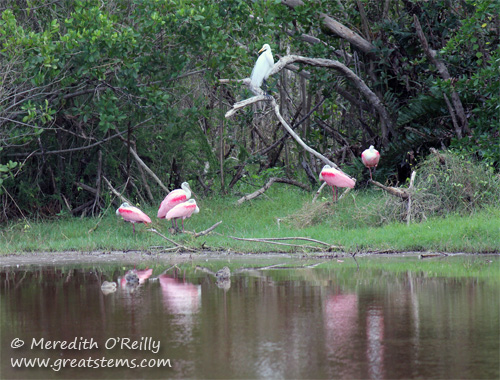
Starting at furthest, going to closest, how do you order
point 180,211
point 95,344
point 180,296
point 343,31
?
point 343,31 → point 180,211 → point 180,296 → point 95,344

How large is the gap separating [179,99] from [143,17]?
8.72ft

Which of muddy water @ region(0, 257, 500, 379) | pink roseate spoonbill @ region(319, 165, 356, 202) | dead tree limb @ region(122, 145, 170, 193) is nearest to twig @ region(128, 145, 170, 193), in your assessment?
dead tree limb @ region(122, 145, 170, 193)

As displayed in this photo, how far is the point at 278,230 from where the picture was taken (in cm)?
1244

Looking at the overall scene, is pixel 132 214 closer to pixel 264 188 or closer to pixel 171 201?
pixel 171 201

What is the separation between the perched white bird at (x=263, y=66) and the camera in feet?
46.1

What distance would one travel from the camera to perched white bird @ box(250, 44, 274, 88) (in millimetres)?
14053

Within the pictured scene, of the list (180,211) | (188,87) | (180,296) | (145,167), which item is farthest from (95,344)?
(188,87)

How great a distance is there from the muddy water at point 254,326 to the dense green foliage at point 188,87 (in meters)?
4.66

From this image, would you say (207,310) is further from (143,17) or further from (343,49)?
(343,49)

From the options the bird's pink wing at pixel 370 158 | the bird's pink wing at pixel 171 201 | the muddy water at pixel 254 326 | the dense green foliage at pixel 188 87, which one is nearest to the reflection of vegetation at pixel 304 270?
the muddy water at pixel 254 326

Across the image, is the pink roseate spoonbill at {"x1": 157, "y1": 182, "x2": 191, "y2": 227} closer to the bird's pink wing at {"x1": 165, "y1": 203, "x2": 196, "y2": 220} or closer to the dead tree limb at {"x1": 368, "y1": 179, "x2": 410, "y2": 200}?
the bird's pink wing at {"x1": 165, "y1": 203, "x2": 196, "y2": 220}

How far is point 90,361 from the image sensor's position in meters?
5.45

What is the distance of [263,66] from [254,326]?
864 cm

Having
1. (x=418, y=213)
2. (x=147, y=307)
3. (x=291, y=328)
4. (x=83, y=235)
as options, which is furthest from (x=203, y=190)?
(x=291, y=328)
